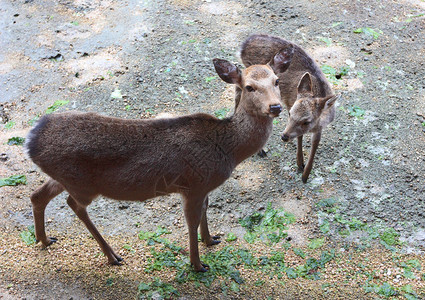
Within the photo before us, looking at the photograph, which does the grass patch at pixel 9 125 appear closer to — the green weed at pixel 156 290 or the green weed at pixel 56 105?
the green weed at pixel 56 105

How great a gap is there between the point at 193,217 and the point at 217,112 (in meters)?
2.77

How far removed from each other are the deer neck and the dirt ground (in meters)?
1.30

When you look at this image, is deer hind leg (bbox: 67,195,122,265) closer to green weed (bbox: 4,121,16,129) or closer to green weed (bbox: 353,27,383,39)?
green weed (bbox: 4,121,16,129)

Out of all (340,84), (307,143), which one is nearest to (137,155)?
(307,143)

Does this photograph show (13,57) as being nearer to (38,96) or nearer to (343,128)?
(38,96)

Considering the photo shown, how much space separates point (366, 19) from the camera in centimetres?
932

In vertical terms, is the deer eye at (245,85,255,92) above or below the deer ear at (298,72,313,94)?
above

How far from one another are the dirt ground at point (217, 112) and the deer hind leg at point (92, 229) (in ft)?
0.48

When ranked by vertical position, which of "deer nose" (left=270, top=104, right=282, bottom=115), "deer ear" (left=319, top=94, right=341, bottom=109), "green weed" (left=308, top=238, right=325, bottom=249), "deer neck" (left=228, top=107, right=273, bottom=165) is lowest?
"green weed" (left=308, top=238, right=325, bottom=249)

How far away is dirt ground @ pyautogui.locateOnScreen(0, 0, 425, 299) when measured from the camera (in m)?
5.20

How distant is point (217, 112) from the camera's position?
24.4 ft

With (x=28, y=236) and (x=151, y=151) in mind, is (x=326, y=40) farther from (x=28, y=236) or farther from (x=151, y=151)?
(x=28, y=236)

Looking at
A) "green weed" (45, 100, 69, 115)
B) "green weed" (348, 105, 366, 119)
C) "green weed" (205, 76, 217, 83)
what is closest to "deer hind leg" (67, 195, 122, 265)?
"green weed" (45, 100, 69, 115)

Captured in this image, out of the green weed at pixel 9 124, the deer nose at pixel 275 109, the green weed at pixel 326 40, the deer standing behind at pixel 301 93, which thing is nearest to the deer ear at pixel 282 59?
the deer standing behind at pixel 301 93
